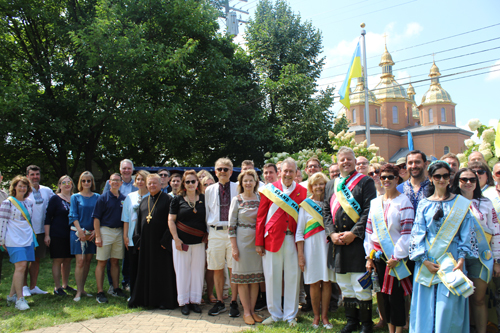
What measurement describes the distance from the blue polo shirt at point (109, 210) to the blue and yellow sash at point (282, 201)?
2786 mm

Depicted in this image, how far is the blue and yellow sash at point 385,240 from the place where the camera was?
4.14 metres

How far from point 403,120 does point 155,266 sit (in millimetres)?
57627

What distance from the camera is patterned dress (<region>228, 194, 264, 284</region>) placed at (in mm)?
5105

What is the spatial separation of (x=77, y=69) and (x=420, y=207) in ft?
41.5

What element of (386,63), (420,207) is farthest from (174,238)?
(386,63)

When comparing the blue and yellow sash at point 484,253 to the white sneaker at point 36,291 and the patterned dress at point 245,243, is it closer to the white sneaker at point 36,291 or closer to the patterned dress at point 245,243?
the patterned dress at point 245,243

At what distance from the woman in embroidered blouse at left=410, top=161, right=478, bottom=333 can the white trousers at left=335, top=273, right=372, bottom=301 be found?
574 mm

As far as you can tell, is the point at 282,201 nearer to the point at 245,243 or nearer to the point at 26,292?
the point at 245,243

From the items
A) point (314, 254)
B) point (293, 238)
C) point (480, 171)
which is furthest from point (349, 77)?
point (314, 254)

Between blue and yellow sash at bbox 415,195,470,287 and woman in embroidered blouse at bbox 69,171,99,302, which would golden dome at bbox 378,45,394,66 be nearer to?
woman in embroidered blouse at bbox 69,171,99,302

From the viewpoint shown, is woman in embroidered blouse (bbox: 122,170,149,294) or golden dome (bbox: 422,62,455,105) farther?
golden dome (bbox: 422,62,455,105)

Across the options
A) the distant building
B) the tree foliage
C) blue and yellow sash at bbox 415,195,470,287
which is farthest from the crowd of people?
the distant building

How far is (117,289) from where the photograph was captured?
653 centimetres

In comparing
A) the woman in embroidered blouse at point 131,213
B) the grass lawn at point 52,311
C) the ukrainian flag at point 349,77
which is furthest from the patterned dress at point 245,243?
the ukrainian flag at point 349,77
